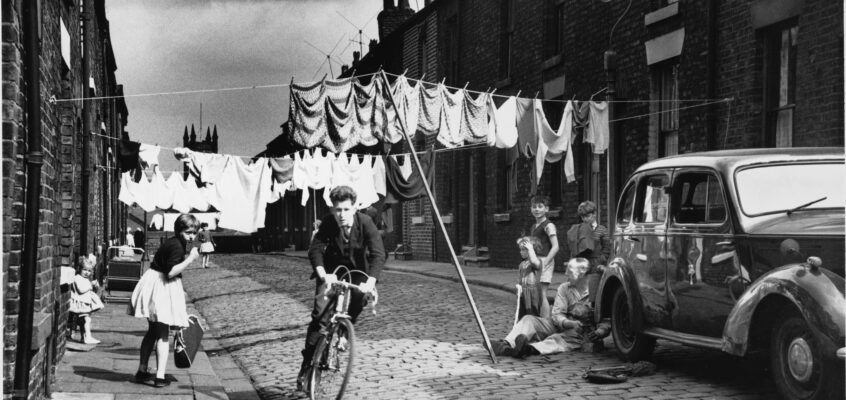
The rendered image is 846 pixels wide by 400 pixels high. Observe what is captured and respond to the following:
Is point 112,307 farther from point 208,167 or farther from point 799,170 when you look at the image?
point 799,170

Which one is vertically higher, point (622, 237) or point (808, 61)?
point (808, 61)

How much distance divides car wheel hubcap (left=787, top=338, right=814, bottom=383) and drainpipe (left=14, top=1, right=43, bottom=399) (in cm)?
492

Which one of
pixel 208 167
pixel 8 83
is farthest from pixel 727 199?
pixel 208 167

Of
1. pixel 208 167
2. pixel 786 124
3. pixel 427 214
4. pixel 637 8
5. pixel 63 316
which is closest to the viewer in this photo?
pixel 63 316

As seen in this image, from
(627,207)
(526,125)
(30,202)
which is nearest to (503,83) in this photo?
(526,125)

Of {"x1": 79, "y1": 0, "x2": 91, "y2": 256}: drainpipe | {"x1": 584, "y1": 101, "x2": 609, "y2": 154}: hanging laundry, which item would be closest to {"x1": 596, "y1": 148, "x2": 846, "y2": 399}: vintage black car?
{"x1": 584, "y1": 101, "x2": 609, "y2": 154}: hanging laundry

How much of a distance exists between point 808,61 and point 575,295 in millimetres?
4871

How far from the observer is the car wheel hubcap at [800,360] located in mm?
6339

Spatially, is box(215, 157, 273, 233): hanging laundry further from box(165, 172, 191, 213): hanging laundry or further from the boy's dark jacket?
the boy's dark jacket

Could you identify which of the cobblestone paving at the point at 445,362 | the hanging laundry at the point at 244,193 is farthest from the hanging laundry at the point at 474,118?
the hanging laundry at the point at 244,193

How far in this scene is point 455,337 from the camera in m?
11.1

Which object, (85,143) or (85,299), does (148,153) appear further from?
(85,299)

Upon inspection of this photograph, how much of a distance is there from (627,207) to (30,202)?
5.81 m

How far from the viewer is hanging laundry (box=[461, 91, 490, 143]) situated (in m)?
16.9
